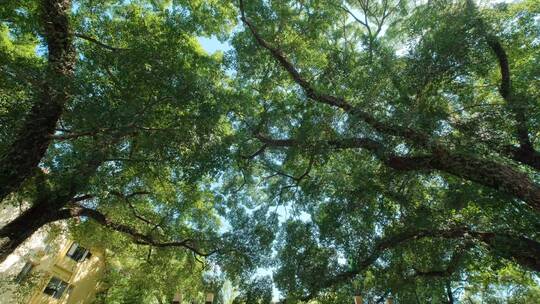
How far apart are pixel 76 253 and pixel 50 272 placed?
8.40 ft

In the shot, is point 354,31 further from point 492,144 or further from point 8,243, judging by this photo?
point 8,243

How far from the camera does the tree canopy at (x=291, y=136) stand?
7.06 m

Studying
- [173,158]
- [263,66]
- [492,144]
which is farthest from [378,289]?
[263,66]

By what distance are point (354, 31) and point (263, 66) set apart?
13.5ft

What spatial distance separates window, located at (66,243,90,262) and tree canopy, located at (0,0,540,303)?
26.2 ft

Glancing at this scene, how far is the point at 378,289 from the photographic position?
30.9ft

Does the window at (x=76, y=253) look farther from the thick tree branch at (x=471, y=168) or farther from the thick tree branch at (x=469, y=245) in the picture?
the thick tree branch at (x=471, y=168)

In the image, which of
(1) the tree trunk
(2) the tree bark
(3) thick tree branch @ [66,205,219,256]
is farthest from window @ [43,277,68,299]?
(2) the tree bark

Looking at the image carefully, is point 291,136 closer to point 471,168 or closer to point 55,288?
point 471,168

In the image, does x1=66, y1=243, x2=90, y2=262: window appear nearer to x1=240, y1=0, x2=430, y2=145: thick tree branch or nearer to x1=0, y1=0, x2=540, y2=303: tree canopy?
x1=0, y1=0, x2=540, y2=303: tree canopy

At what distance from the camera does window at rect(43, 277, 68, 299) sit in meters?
17.2

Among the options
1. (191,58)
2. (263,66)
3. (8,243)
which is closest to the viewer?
(8,243)

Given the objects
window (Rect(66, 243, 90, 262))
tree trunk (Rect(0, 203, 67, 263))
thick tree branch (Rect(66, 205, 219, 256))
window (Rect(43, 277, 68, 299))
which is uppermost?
window (Rect(66, 243, 90, 262))

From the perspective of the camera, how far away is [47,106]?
7004 millimetres
